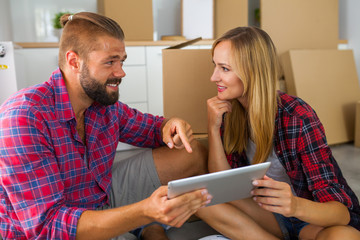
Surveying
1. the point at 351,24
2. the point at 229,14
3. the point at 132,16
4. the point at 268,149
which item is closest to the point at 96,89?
the point at 268,149

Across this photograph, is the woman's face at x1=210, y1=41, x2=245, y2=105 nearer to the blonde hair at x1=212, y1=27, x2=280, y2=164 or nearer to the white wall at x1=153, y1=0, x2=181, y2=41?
the blonde hair at x1=212, y1=27, x2=280, y2=164

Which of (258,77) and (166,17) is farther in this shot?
(166,17)

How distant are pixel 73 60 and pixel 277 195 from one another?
743mm

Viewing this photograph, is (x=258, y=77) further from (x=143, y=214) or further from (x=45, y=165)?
(x=45, y=165)

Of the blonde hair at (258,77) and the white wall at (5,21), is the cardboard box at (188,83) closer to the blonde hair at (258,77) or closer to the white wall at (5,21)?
the blonde hair at (258,77)

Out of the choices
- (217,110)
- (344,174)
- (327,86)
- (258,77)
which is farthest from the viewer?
(327,86)

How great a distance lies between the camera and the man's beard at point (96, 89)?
1.16 meters

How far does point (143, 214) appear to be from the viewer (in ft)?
2.98

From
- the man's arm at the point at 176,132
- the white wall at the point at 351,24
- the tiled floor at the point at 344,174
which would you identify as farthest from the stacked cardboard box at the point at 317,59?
the man's arm at the point at 176,132

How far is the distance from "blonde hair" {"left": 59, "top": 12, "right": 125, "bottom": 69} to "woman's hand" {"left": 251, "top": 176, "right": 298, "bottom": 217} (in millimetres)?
663

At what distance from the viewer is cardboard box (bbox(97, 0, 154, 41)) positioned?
273cm

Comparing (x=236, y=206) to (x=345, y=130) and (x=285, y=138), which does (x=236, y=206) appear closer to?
(x=285, y=138)

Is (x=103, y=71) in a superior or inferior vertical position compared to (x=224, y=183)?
superior

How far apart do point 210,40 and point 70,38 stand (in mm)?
1786
